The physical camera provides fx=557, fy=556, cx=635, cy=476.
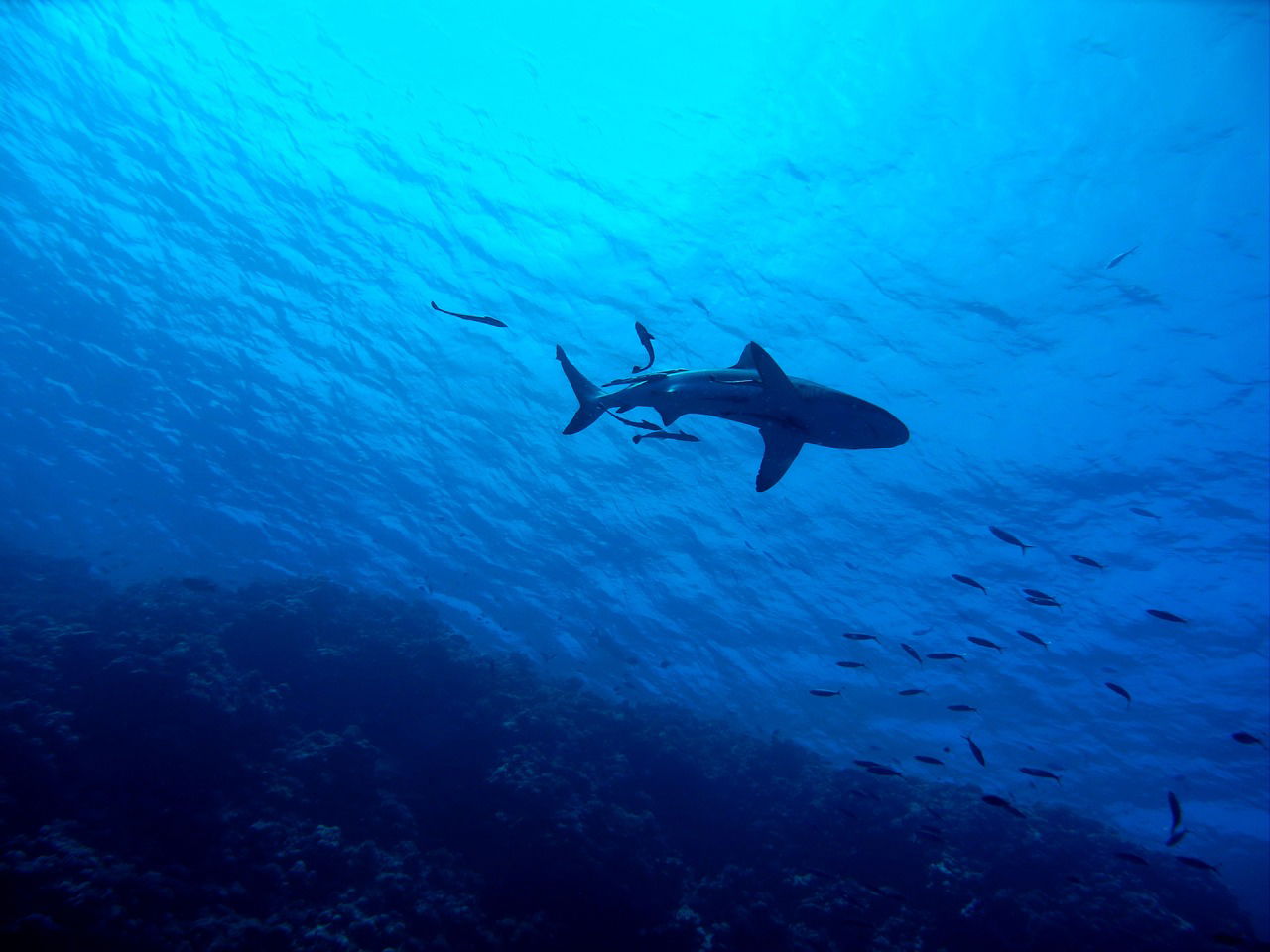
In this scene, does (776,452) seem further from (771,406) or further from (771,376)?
(771,376)

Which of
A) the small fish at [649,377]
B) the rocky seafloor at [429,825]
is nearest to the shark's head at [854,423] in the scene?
the small fish at [649,377]

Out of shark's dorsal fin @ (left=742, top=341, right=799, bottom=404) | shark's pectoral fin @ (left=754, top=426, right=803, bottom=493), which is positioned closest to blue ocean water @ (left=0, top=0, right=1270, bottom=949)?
shark's pectoral fin @ (left=754, top=426, right=803, bottom=493)

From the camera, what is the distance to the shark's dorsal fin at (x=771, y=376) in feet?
16.0

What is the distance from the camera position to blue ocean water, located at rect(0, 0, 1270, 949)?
37.9 feet

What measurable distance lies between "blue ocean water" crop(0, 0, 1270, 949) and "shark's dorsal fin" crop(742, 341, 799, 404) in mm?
10384

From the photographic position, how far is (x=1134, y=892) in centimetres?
1473

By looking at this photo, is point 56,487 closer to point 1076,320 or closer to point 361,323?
point 361,323

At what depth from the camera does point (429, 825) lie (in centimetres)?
1348

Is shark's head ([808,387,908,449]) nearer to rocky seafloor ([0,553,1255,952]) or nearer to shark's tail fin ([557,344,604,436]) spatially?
shark's tail fin ([557,344,604,436])

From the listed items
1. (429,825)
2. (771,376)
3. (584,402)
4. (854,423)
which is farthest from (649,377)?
(429,825)

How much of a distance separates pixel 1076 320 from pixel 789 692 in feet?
82.8

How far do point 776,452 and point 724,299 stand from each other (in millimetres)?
11286

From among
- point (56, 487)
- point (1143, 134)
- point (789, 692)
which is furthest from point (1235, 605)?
point (56, 487)

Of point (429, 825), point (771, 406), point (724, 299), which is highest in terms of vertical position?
point (724, 299)
